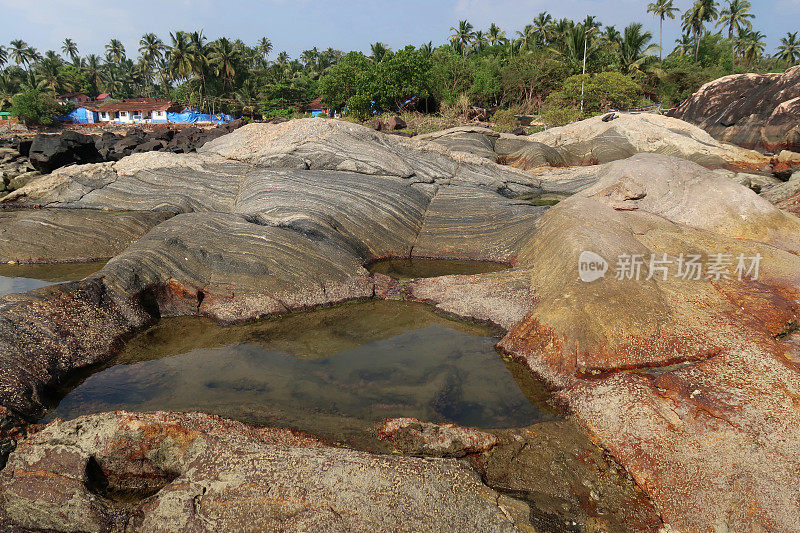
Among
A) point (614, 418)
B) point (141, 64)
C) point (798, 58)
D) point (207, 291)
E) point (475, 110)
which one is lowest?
point (614, 418)

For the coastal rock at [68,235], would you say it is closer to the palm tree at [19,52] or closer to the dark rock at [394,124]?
the dark rock at [394,124]

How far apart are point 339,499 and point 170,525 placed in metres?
1.31

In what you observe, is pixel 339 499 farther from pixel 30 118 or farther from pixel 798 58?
pixel 798 58

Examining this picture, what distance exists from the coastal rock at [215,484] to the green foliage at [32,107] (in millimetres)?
58934

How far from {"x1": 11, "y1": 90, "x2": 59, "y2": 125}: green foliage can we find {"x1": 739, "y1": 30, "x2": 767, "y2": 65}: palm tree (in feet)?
250

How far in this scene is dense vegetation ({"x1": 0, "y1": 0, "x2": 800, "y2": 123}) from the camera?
37.3 m

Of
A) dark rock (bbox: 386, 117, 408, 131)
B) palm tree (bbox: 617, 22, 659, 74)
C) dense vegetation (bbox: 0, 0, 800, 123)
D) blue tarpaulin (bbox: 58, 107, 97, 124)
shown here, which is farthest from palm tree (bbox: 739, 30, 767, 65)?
blue tarpaulin (bbox: 58, 107, 97, 124)

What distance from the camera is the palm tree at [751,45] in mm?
55750

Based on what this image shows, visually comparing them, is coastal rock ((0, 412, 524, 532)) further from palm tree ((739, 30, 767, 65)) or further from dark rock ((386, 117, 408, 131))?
palm tree ((739, 30, 767, 65))

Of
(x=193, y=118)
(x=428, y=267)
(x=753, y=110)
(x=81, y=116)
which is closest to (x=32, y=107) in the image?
(x=81, y=116)

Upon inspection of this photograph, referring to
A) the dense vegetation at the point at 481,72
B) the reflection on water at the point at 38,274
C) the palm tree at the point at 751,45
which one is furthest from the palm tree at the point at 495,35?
the reflection on water at the point at 38,274

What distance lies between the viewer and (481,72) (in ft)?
132

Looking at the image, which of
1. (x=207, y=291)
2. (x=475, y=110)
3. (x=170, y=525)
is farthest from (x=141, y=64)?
(x=170, y=525)

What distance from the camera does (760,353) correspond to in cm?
580
